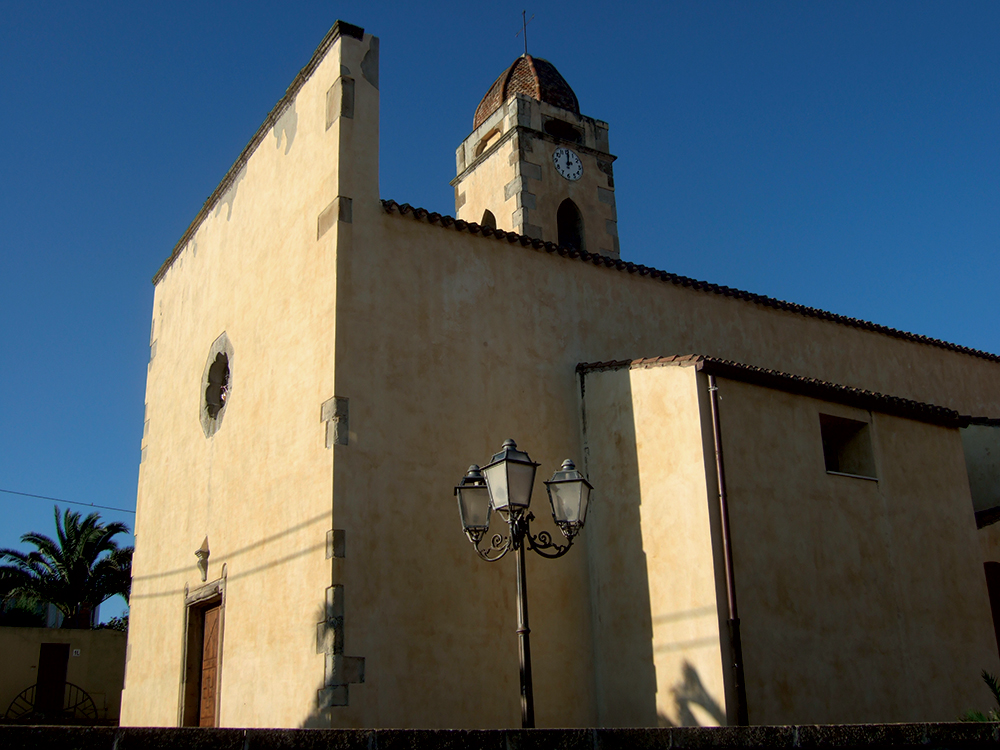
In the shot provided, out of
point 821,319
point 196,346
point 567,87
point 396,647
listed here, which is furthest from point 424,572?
point 567,87

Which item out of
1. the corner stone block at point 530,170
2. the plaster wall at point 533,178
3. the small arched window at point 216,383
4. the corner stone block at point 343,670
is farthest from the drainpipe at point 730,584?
the corner stone block at point 530,170

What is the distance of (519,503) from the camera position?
7.93 meters

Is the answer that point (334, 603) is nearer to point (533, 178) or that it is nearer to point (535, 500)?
point (535, 500)

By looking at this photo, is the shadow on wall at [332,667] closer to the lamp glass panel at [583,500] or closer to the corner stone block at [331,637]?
the corner stone block at [331,637]

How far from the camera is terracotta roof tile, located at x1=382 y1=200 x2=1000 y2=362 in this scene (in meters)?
12.4

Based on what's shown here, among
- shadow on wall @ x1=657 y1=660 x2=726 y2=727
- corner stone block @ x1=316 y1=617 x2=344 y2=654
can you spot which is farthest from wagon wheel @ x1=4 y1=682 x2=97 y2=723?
shadow on wall @ x1=657 y1=660 x2=726 y2=727

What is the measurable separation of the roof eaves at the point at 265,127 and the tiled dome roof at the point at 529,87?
6578 mm

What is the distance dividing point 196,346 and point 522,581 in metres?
9.28

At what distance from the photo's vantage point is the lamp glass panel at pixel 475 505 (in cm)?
836

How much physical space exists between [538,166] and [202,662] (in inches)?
421

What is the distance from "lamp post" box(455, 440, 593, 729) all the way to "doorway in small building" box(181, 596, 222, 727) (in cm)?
546

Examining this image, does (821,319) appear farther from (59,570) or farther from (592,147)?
(59,570)

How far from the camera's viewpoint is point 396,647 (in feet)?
33.8

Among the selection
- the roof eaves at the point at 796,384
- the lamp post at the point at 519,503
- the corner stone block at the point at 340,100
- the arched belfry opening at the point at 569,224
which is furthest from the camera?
the arched belfry opening at the point at 569,224
